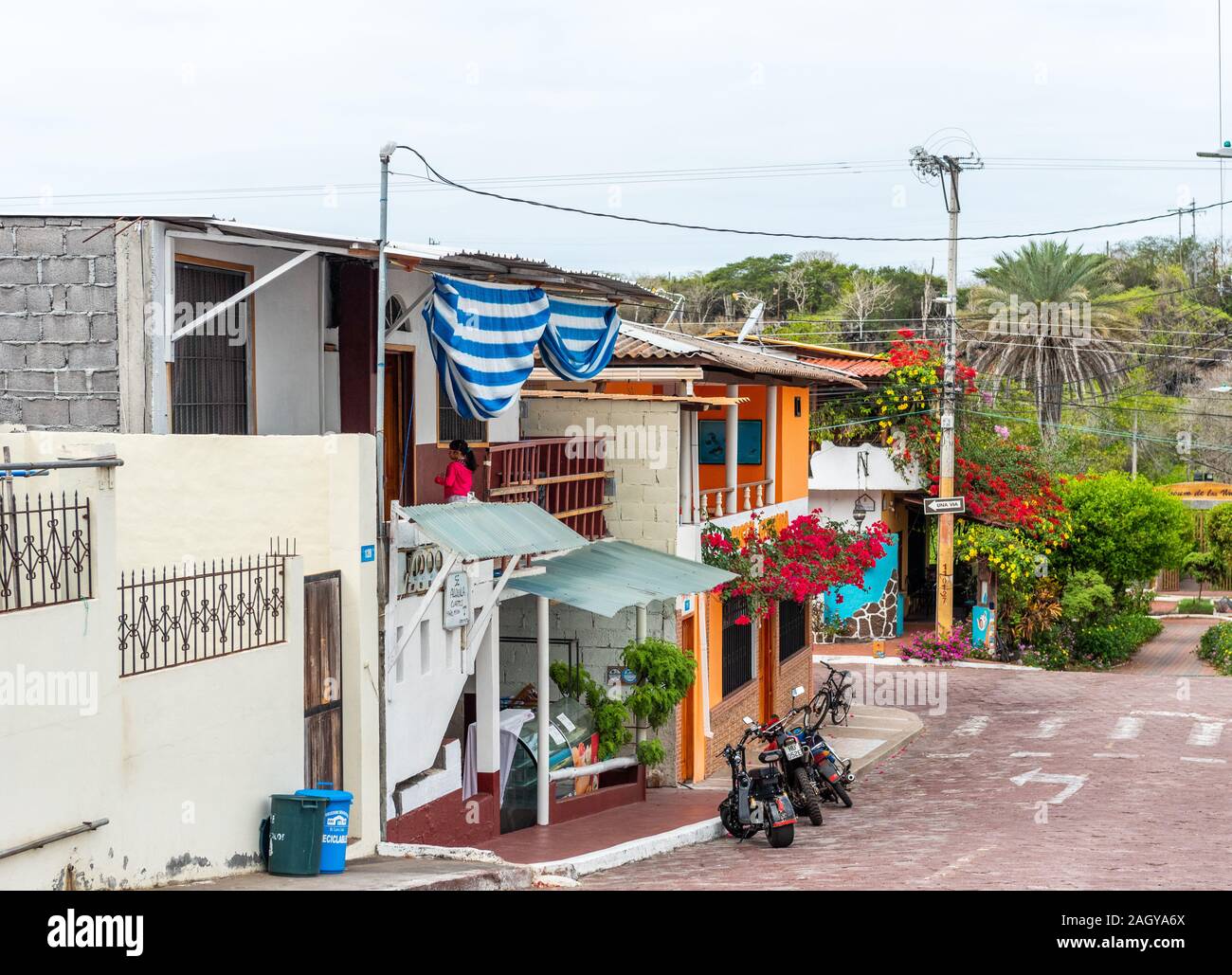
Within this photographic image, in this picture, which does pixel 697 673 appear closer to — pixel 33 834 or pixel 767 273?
pixel 33 834

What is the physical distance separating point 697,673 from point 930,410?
647 inches

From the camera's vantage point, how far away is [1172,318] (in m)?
62.6

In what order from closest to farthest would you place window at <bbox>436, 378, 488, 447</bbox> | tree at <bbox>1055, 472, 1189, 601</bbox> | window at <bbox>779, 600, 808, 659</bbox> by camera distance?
window at <bbox>436, 378, 488, 447</bbox> < window at <bbox>779, 600, 808, 659</bbox> < tree at <bbox>1055, 472, 1189, 601</bbox>

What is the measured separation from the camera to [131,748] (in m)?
9.09

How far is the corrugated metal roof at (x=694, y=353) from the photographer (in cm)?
1975

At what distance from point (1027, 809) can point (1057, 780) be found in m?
2.58

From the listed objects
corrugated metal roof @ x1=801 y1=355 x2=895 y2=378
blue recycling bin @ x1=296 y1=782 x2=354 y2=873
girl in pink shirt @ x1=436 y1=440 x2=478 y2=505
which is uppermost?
corrugated metal roof @ x1=801 y1=355 x2=895 y2=378

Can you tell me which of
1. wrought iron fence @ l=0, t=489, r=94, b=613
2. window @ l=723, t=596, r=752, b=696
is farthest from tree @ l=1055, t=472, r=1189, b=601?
wrought iron fence @ l=0, t=489, r=94, b=613

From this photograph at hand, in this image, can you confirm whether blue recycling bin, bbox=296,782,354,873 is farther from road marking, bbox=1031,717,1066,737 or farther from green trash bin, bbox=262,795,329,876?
road marking, bbox=1031,717,1066,737

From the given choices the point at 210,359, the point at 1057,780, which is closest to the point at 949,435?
the point at 1057,780

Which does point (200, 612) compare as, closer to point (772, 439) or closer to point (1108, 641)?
point (772, 439)

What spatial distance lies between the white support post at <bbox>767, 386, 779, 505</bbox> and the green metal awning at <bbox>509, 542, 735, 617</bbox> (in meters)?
6.42

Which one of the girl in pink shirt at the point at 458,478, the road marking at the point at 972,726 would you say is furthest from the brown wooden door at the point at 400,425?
the road marking at the point at 972,726

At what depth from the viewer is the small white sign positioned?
545 inches
